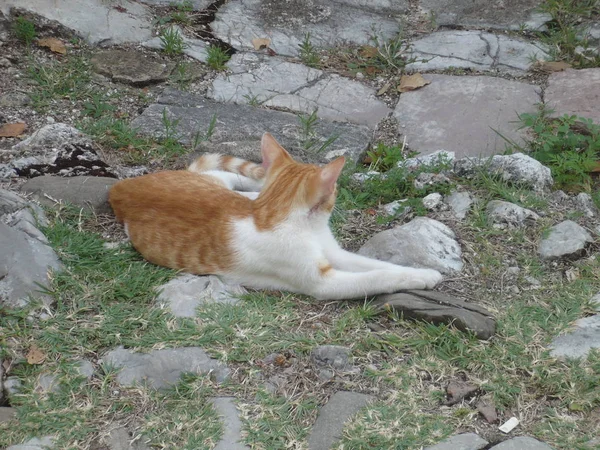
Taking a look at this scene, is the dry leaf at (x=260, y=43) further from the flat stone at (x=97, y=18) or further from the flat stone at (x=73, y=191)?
the flat stone at (x=73, y=191)

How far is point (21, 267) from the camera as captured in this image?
12.1 ft

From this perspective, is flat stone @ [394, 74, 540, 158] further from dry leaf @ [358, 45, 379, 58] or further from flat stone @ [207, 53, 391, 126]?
dry leaf @ [358, 45, 379, 58]

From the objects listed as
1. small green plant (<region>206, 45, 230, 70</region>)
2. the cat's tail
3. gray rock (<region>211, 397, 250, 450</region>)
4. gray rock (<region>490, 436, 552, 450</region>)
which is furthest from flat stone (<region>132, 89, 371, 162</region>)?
gray rock (<region>490, 436, 552, 450</region>)

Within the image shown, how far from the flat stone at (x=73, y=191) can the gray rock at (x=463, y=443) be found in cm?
A: 217

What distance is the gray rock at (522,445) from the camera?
303 centimetres

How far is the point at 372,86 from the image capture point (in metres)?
5.78

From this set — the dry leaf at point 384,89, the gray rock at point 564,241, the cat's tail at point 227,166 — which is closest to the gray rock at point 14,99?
the cat's tail at point 227,166

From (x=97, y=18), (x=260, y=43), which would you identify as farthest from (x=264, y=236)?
(x=97, y=18)

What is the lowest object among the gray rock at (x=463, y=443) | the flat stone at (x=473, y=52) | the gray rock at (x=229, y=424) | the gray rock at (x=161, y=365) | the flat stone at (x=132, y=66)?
the gray rock at (x=229, y=424)

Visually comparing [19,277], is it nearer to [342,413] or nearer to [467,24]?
[342,413]

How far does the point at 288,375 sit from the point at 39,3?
3.70 m

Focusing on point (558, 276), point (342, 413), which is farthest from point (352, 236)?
point (342, 413)

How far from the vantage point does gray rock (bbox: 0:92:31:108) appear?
514 centimetres

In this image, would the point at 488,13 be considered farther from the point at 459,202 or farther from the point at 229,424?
the point at 229,424
